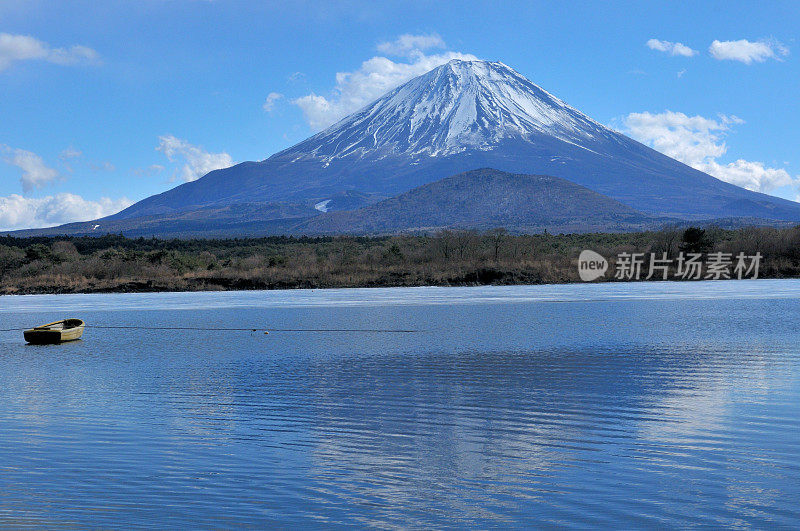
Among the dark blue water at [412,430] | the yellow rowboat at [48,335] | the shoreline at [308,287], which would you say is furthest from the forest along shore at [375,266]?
the dark blue water at [412,430]

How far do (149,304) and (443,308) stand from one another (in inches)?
797

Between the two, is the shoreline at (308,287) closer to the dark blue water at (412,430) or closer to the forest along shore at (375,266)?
the forest along shore at (375,266)

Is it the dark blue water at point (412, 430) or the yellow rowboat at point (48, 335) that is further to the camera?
the yellow rowboat at point (48, 335)

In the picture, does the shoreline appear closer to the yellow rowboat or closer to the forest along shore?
the forest along shore

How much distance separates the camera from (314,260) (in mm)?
75562

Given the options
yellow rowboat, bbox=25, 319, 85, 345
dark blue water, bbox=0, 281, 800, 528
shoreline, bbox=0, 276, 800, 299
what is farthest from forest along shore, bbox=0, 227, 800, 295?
dark blue water, bbox=0, 281, 800, 528

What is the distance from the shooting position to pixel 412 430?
44.6ft

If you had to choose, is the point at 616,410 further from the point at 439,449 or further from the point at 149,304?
the point at 149,304

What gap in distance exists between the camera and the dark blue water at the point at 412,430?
31.1 feet

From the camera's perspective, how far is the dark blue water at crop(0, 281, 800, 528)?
9469mm

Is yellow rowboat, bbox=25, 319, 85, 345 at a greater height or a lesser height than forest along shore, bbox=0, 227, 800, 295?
lesser

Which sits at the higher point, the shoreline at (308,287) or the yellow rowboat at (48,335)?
the shoreline at (308,287)

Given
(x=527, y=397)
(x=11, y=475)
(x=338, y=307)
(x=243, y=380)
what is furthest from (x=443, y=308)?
(x=11, y=475)

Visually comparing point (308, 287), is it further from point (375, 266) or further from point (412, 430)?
point (412, 430)
